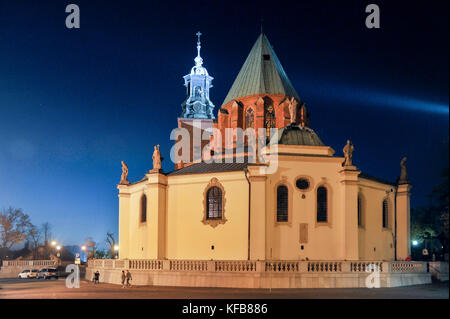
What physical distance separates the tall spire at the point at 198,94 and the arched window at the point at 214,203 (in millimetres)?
33844

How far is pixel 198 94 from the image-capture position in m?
77.7

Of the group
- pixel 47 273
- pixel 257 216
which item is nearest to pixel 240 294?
pixel 257 216

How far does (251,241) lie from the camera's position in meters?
39.5

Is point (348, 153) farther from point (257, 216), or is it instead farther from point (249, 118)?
point (249, 118)

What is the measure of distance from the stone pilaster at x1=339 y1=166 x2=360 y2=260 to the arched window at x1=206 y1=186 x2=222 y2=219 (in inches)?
341

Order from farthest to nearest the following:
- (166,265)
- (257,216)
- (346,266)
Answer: (257,216) < (166,265) < (346,266)

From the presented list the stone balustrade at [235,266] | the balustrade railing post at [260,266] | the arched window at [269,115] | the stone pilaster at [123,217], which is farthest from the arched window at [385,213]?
the stone pilaster at [123,217]

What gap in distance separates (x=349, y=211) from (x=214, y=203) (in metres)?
9.59

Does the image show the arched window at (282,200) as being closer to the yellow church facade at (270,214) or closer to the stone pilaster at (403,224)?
the yellow church facade at (270,214)

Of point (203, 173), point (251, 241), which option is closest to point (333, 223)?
point (251, 241)

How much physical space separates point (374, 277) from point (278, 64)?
84.2ft

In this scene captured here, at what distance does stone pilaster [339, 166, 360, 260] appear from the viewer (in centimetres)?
4000

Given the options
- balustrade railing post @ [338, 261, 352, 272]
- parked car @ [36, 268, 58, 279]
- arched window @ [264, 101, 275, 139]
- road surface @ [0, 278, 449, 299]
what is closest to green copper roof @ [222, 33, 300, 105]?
arched window @ [264, 101, 275, 139]
